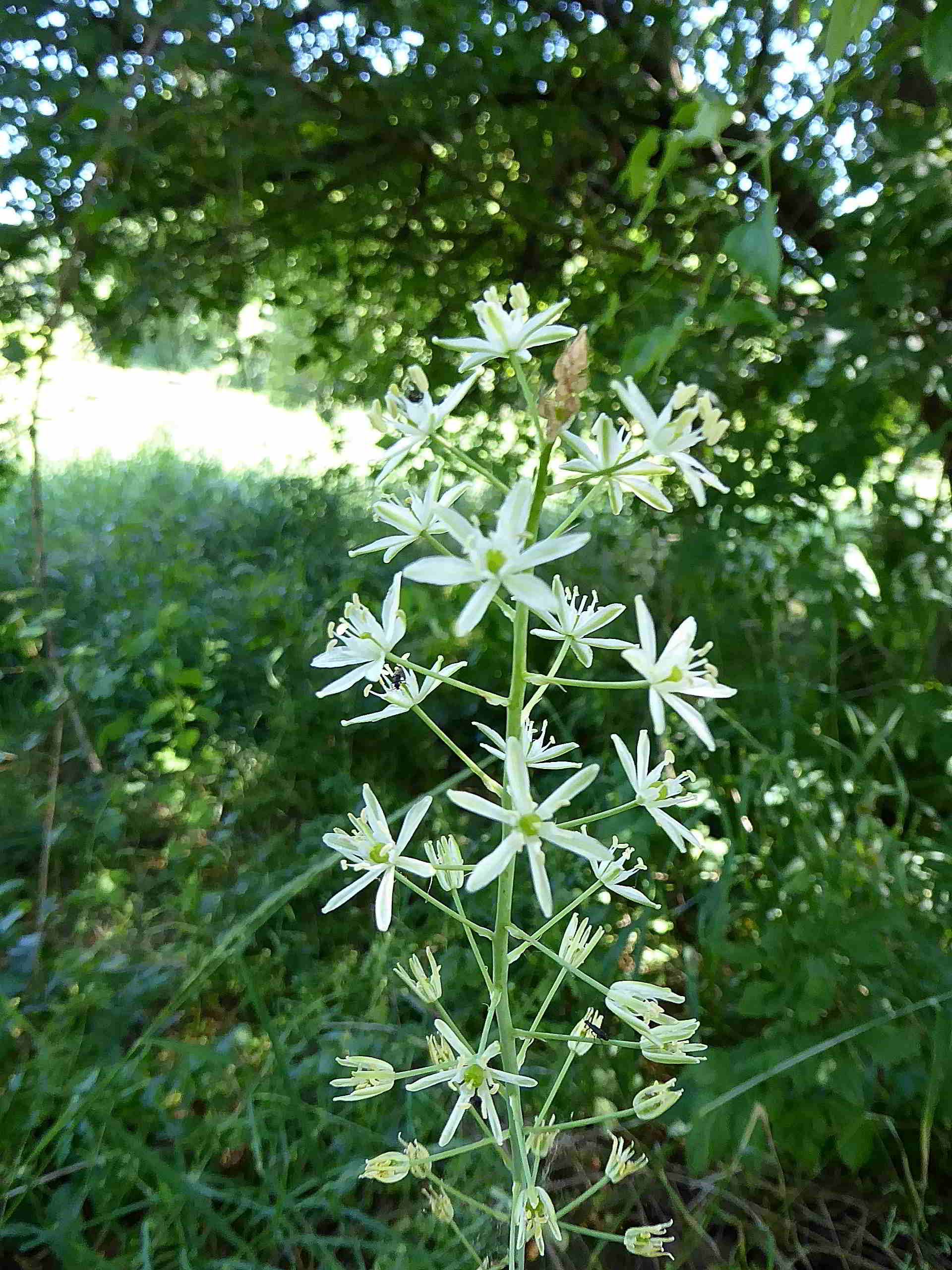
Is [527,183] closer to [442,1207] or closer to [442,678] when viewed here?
[442,678]

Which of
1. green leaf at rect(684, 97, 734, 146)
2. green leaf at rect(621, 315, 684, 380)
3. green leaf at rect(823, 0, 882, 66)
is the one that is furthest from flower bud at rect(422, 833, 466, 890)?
green leaf at rect(684, 97, 734, 146)

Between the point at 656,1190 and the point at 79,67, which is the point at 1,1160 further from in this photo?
the point at 79,67

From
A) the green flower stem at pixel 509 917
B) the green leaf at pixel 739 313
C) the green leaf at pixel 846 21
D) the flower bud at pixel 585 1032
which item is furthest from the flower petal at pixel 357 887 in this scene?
the green leaf at pixel 739 313

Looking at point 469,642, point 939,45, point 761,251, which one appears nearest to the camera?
point 939,45

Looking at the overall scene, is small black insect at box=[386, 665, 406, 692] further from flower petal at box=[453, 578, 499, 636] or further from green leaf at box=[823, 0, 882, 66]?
green leaf at box=[823, 0, 882, 66]

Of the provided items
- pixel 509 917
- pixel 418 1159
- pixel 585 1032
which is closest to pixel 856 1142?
pixel 585 1032

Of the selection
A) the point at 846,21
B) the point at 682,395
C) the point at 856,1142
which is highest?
the point at 846,21

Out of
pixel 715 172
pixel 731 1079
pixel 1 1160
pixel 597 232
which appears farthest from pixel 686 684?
pixel 597 232
